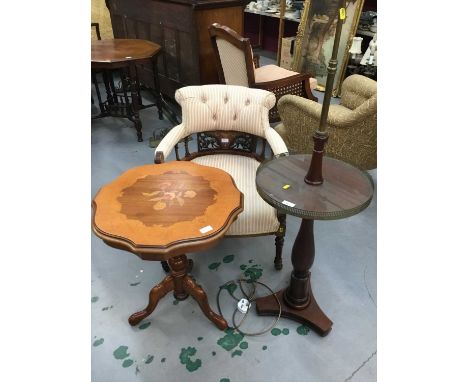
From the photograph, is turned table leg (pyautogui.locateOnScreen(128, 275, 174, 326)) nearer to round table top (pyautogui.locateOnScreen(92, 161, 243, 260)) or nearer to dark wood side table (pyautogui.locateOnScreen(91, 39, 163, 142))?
round table top (pyautogui.locateOnScreen(92, 161, 243, 260))

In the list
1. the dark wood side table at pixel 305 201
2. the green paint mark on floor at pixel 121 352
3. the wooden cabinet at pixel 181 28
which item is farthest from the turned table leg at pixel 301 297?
the wooden cabinet at pixel 181 28

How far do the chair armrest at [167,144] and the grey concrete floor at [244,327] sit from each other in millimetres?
635

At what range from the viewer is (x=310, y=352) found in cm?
158

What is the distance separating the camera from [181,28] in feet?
10.4

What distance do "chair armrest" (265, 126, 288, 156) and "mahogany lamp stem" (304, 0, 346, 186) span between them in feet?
1.72

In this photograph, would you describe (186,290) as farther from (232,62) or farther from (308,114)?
(232,62)

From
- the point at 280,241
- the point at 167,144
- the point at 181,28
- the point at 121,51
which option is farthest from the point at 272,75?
the point at 280,241

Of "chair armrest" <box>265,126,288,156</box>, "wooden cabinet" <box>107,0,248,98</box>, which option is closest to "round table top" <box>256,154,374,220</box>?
"chair armrest" <box>265,126,288,156</box>

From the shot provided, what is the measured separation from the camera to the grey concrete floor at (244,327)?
151 centimetres

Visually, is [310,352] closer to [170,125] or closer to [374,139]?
[374,139]

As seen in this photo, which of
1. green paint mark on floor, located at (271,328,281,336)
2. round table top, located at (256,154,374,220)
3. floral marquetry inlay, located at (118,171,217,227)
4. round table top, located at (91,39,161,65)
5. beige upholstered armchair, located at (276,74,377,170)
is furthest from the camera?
round table top, located at (91,39,161,65)

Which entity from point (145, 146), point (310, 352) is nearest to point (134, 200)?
point (310, 352)

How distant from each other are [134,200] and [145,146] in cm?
190

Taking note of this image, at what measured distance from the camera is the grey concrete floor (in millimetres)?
1514
